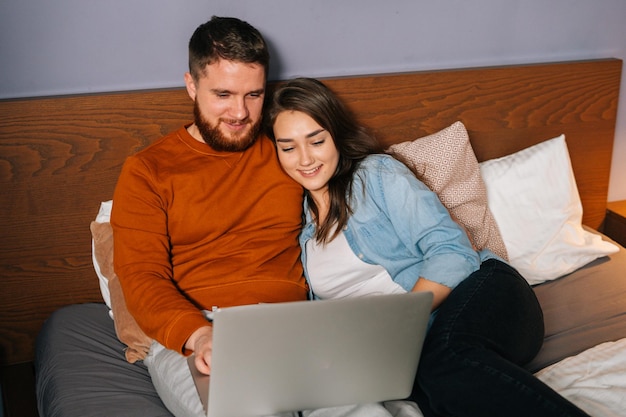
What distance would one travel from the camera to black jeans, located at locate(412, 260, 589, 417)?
4.28 feet

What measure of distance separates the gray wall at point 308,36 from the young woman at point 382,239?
12.3 inches

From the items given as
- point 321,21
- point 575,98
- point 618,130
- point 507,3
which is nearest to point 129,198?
point 321,21

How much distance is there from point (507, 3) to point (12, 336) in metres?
1.70

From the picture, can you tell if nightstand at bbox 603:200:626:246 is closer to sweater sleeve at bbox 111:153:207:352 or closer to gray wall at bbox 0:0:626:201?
gray wall at bbox 0:0:626:201

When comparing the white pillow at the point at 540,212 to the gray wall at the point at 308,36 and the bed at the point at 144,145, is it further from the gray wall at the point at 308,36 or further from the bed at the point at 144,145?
the gray wall at the point at 308,36

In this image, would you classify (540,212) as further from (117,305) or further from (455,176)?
(117,305)

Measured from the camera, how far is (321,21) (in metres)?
2.00

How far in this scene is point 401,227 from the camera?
5.56ft

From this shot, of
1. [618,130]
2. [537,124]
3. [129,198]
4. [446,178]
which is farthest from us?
[618,130]

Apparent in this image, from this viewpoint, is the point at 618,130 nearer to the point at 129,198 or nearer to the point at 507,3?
the point at 507,3

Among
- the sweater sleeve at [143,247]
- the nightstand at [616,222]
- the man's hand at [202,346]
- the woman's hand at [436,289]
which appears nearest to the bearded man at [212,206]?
the sweater sleeve at [143,247]

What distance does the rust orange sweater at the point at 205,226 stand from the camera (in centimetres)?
165

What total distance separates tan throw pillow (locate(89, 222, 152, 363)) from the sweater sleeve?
0.11 metres

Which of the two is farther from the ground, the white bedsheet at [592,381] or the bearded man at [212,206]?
the bearded man at [212,206]
